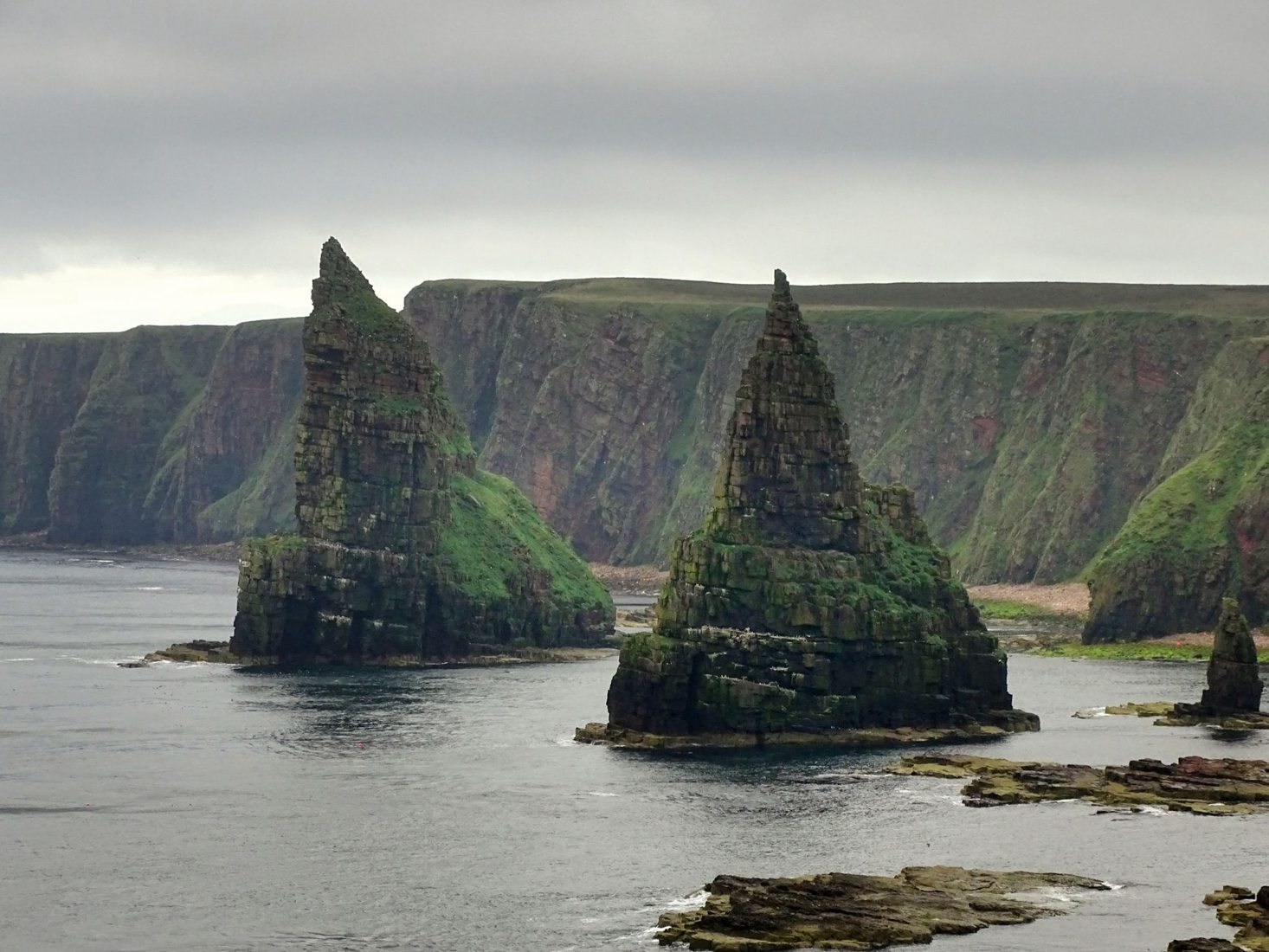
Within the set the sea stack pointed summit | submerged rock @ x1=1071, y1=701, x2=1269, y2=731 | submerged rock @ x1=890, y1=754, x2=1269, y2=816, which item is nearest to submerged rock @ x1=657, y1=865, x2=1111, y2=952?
submerged rock @ x1=890, y1=754, x2=1269, y2=816

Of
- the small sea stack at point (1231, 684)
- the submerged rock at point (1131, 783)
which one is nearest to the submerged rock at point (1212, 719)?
the small sea stack at point (1231, 684)

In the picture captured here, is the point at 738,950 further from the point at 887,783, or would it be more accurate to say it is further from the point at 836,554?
the point at 836,554

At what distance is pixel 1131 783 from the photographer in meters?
159

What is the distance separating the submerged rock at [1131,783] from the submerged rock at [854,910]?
23.8 meters

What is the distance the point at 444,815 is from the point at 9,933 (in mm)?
36761

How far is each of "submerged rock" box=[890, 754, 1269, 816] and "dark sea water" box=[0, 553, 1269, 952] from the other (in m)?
2.13

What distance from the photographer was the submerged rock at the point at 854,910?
391 feet

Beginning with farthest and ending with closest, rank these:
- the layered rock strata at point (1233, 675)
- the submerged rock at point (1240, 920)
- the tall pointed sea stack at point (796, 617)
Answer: the layered rock strata at point (1233, 675)
the tall pointed sea stack at point (796, 617)
the submerged rock at point (1240, 920)

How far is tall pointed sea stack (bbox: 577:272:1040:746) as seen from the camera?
180m

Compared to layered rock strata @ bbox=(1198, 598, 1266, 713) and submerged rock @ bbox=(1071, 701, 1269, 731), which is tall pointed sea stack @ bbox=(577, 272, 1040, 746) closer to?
submerged rock @ bbox=(1071, 701, 1269, 731)

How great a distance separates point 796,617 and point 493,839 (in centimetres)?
3933

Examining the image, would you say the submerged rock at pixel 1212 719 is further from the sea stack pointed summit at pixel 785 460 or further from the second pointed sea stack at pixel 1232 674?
the sea stack pointed summit at pixel 785 460

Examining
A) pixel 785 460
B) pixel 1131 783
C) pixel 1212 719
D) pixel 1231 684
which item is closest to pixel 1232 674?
pixel 1231 684

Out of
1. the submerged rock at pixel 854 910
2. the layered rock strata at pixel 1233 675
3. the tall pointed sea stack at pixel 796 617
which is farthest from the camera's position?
the layered rock strata at pixel 1233 675
